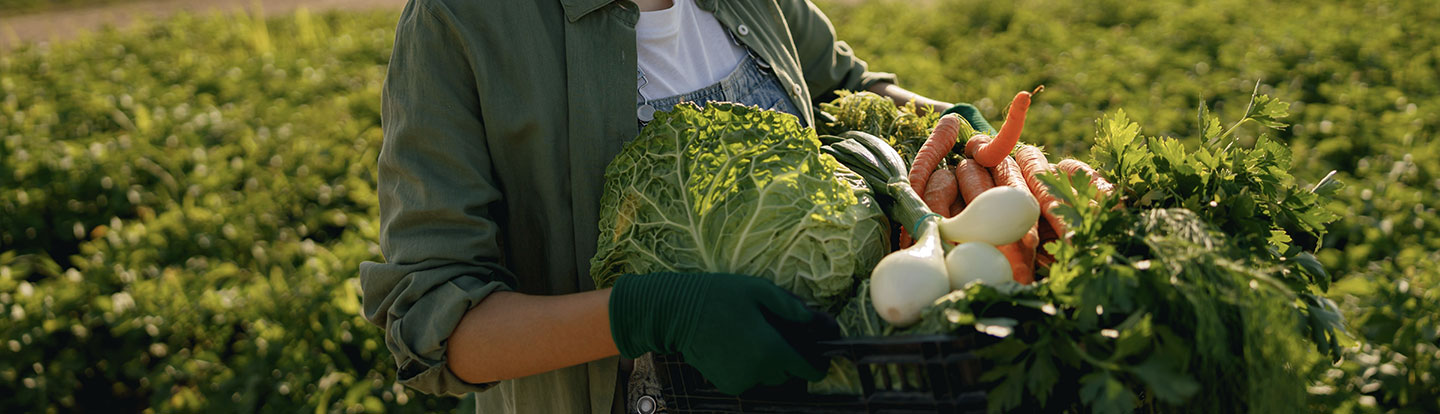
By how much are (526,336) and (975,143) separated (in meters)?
1.12

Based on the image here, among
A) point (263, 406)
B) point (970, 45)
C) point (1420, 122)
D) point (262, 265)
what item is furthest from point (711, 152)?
point (970, 45)

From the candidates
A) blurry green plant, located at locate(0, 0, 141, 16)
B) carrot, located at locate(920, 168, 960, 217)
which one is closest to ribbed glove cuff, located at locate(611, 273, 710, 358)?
carrot, located at locate(920, 168, 960, 217)

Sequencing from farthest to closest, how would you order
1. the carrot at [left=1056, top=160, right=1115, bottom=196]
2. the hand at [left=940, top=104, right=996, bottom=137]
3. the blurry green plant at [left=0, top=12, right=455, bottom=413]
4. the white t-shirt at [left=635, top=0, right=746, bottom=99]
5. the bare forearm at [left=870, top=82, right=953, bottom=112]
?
1. the blurry green plant at [left=0, top=12, right=455, bottom=413]
2. the bare forearm at [left=870, top=82, right=953, bottom=112]
3. the hand at [left=940, top=104, right=996, bottom=137]
4. the white t-shirt at [left=635, top=0, right=746, bottom=99]
5. the carrot at [left=1056, top=160, right=1115, bottom=196]

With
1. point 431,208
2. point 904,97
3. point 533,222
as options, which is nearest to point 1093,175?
point 904,97

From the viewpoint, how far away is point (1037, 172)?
190 cm

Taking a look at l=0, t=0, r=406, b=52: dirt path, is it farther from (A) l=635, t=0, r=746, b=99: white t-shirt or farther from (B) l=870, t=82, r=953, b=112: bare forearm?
(A) l=635, t=0, r=746, b=99: white t-shirt

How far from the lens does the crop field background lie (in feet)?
11.3

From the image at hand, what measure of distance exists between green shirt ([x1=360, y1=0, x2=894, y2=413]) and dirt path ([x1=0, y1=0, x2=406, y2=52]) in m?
10.2

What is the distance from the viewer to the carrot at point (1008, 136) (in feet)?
6.37

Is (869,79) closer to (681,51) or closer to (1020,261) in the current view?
(681,51)

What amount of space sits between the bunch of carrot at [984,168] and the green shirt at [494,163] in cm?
65

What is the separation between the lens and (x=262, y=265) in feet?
14.2

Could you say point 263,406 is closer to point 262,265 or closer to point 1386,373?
point 262,265

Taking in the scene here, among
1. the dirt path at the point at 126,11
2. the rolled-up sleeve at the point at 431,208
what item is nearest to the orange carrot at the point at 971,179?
the rolled-up sleeve at the point at 431,208
